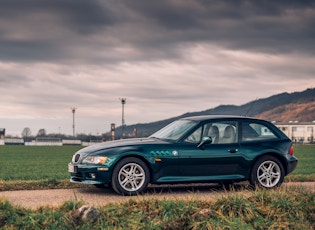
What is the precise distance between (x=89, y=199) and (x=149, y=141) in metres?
1.82

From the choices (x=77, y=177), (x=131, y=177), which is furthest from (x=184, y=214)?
(x=77, y=177)

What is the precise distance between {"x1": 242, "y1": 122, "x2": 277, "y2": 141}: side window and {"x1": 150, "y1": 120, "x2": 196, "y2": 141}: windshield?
110 cm

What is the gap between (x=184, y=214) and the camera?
7355 mm

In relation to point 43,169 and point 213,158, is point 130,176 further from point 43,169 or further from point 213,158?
point 43,169

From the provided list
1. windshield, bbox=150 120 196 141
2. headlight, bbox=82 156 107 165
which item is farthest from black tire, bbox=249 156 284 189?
headlight, bbox=82 156 107 165

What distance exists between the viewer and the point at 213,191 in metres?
10.8

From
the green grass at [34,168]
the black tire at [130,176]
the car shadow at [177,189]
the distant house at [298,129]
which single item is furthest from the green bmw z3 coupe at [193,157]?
the distant house at [298,129]

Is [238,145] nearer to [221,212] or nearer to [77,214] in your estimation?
[221,212]

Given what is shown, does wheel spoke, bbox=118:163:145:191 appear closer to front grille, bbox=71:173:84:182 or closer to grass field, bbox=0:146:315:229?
→ front grille, bbox=71:173:84:182

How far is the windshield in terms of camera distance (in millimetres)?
11139

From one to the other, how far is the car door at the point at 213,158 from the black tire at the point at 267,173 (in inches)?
11.1

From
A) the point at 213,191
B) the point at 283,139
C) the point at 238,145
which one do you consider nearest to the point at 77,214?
the point at 213,191

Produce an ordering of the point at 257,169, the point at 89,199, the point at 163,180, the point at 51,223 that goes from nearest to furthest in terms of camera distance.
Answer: the point at 51,223 → the point at 89,199 → the point at 163,180 → the point at 257,169

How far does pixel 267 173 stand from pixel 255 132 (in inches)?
35.9
